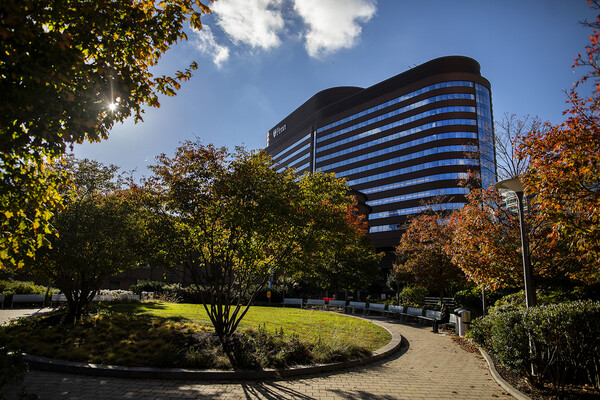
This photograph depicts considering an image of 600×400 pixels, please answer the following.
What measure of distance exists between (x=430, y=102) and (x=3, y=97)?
7602cm

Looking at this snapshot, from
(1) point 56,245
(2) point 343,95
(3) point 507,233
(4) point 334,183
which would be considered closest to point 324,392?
(4) point 334,183

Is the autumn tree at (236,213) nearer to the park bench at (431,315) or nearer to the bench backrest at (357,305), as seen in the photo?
the park bench at (431,315)

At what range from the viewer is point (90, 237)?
1066 centimetres

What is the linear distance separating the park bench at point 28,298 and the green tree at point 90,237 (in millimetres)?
9720

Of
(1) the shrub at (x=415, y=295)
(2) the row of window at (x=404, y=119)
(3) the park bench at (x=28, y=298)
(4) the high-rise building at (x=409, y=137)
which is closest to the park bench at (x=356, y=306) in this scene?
(1) the shrub at (x=415, y=295)

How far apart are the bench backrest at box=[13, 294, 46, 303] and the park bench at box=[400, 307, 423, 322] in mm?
20773

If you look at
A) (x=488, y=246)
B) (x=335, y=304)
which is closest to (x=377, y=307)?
(x=335, y=304)

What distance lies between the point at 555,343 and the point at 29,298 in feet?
80.1

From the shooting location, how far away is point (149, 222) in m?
8.86

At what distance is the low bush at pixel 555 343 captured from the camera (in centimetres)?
579

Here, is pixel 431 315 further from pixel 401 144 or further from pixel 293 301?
pixel 401 144

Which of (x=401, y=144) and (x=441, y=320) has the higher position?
(x=401, y=144)

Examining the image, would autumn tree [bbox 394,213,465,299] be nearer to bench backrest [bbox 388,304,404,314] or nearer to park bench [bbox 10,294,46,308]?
bench backrest [bbox 388,304,404,314]

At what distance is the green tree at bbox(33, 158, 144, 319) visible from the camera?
1041cm
